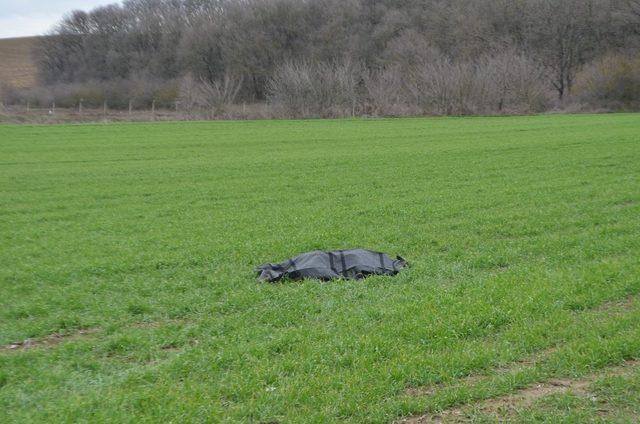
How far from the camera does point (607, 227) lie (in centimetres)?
1178

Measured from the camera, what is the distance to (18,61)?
124375 millimetres

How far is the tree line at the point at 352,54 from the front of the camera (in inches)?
2566

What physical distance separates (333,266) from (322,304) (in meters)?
1.60

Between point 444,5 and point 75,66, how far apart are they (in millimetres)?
64660

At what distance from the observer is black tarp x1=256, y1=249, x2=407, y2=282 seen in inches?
358

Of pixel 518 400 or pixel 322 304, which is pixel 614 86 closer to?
pixel 322 304

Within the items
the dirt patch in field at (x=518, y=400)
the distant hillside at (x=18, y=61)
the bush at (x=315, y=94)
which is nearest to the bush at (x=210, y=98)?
the bush at (x=315, y=94)

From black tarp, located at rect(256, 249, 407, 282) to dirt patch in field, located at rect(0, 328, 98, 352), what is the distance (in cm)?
253

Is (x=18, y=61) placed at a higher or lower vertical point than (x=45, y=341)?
higher

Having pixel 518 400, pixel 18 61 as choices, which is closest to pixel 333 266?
pixel 518 400

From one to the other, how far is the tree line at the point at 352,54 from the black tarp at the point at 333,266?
175 feet

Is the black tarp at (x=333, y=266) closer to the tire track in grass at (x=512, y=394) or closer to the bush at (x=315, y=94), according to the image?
the tire track in grass at (x=512, y=394)

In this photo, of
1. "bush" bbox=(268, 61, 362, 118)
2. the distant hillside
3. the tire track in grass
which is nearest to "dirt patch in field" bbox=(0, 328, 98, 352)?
the tire track in grass

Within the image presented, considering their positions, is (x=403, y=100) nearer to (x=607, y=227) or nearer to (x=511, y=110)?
(x=511, y=110)
